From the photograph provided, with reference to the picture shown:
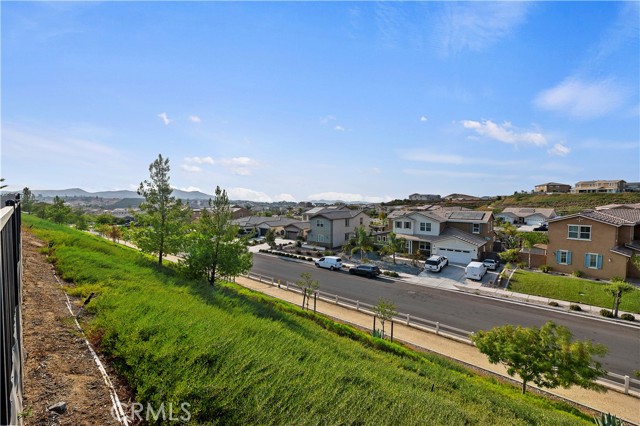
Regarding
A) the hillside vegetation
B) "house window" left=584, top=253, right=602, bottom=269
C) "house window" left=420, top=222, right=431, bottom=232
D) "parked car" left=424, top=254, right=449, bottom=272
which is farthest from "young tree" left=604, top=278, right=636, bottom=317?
the hillside vegetation

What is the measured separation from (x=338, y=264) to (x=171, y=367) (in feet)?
95.4

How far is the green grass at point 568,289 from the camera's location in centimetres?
2238

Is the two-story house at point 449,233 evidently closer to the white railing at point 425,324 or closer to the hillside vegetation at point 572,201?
the white railing at point 425,324

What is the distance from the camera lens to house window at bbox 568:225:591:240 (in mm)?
28922

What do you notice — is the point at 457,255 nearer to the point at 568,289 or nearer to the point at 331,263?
the point at 568,289

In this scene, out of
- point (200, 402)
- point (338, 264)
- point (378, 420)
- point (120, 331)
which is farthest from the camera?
point (338, 264)

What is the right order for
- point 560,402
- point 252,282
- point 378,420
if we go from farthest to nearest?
point 252,282 → point 560,402 → point 378,420

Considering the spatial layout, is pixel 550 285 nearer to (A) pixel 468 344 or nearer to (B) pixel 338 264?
(A) pixel 468 344

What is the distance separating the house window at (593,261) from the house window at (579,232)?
1652 mm

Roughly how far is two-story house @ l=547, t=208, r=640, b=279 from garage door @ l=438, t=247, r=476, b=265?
7.40 metres

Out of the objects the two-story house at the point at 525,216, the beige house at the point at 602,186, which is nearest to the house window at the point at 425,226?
the two-story house at the point at 525,216

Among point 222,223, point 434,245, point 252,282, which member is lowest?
point 252,282

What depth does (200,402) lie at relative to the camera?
4.79 meters

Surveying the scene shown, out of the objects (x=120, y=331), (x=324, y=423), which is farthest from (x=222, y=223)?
(x=324, y=423)
